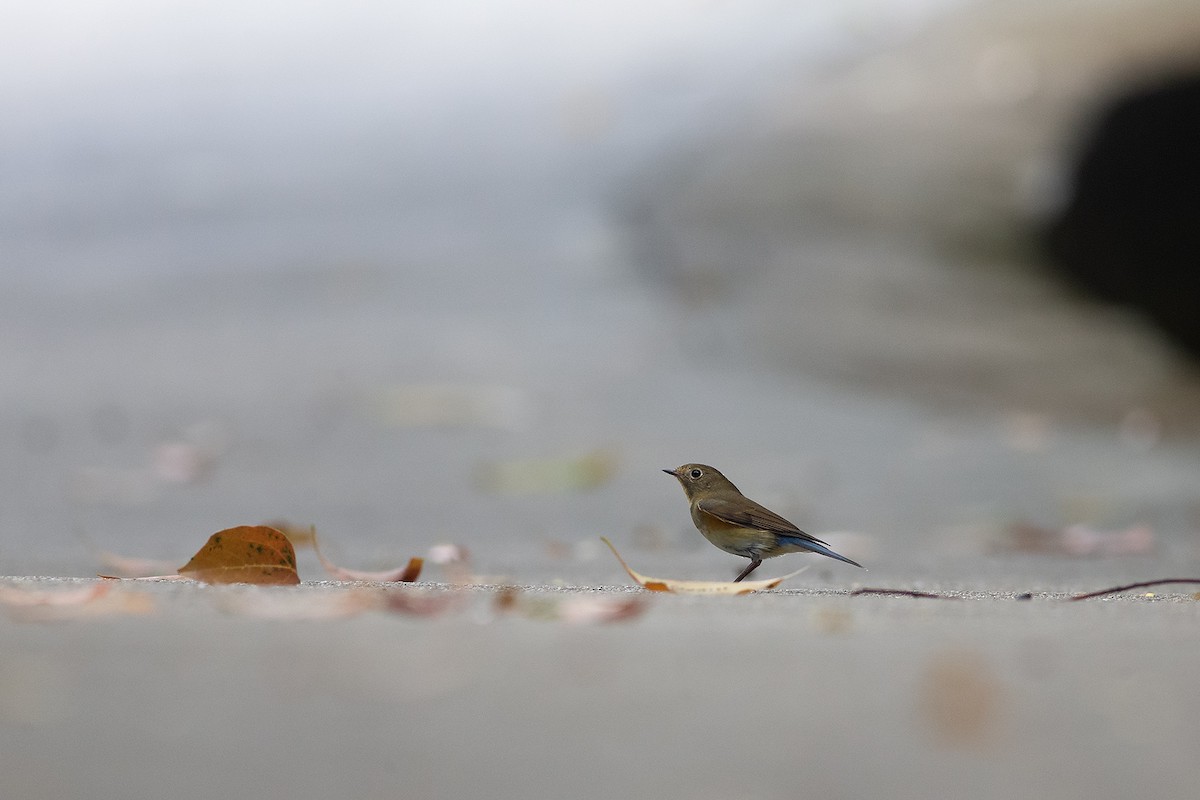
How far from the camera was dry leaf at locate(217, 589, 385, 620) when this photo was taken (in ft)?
4.00

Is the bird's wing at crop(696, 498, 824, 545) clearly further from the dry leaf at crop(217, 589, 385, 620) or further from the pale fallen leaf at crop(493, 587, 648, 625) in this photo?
the dry leaf at crop(217, 589, 385, 620)

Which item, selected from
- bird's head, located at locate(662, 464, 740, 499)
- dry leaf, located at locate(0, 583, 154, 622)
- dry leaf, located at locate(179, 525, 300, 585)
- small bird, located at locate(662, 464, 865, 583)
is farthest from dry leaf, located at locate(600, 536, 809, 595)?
dry leaf, located at locate(0, 583, 154, 622)

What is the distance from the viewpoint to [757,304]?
5684mm

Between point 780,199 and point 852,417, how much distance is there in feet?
6.10

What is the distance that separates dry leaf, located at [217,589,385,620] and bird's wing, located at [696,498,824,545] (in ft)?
1.57

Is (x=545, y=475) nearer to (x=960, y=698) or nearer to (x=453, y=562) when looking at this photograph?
(x=453, y=562)

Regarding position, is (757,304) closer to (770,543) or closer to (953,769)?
(770,543)

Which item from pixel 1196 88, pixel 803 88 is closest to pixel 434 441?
pixel 803 88

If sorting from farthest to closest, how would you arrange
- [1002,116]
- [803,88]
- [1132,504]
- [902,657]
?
[803,88] → [1002,116] → [1132,504] → [902,657]

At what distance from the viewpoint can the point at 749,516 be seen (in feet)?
5.39

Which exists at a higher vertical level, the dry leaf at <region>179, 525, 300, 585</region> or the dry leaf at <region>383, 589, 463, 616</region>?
the dry leaf at <region>179, 525, 300, 585</region>

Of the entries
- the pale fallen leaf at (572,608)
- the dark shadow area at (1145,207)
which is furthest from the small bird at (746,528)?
the dark shadow area at (1145,207)

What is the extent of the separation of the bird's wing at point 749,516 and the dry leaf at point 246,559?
1.77 ft

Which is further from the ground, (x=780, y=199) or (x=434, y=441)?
(x=780, y=199)
